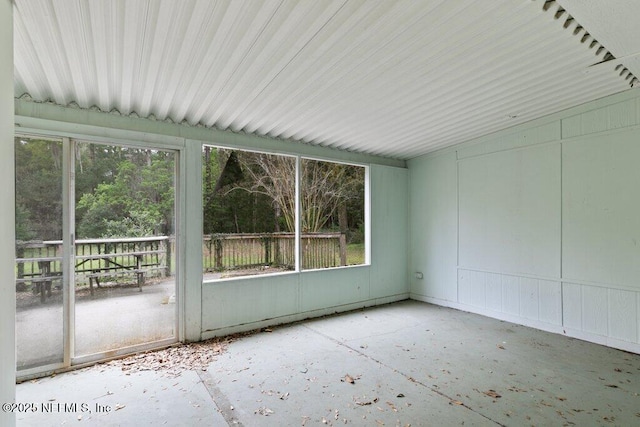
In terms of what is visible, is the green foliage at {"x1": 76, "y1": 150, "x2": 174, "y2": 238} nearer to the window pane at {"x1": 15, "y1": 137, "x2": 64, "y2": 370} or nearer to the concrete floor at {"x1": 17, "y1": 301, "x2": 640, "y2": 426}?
the window pane at {"x1": 15, "y1": 137, "x2": 64, "y2": 370}

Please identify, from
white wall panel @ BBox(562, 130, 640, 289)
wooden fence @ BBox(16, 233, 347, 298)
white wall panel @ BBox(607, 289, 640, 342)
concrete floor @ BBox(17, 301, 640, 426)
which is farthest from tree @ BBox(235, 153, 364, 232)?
white wall panel @ BBox(607, 289, 640, 342)

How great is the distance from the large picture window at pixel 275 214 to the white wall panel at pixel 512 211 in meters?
1.91

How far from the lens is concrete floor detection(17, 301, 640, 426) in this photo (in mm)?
2475

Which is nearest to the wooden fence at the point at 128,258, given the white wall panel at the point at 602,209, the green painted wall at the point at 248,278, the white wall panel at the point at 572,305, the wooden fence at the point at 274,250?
the wooden fence at the point at 274,250

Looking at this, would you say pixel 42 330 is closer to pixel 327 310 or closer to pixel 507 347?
pixel 327 310

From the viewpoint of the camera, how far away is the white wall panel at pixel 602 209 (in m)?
3.73

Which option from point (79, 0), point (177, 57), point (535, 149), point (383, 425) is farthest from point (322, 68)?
point (535, 149)

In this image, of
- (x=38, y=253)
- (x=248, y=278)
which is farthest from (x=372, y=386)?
(x=38, y=253)

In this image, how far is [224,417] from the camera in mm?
2482

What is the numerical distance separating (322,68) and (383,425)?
2.94 meters

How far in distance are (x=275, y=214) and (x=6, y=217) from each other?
553 cm

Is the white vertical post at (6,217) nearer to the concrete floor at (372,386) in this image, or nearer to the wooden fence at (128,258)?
the concrete floor at (372,386)

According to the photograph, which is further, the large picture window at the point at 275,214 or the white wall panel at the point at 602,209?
the large picture window at the point at 275,214

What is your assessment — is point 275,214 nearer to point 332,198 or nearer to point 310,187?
point 310,187
